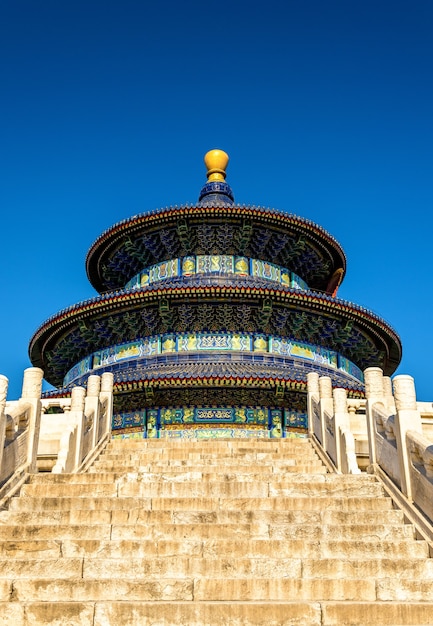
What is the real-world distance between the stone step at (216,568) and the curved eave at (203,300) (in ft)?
54.0

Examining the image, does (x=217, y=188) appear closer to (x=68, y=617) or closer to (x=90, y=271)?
(x=90, y=271)

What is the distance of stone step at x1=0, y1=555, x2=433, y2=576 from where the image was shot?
7.06 m

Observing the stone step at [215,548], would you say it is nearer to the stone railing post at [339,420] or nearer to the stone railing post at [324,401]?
the stone railing post at [339,420]

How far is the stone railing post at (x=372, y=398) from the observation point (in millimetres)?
11148

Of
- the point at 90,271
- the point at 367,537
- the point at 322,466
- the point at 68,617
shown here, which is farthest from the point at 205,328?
the point at 68,617

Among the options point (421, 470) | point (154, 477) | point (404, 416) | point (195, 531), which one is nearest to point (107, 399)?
point (154, 477)

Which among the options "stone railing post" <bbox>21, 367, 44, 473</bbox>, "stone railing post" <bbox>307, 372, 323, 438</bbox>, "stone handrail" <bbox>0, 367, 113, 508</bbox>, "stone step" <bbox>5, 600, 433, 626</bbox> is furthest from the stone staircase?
"stone railing post" <bbox>307, 372, 323, 438</bbox>

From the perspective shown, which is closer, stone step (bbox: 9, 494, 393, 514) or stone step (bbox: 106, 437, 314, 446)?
stone step (bbox: 9, 494, 393, 514)

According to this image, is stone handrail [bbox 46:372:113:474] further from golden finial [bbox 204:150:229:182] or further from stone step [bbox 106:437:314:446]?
golden finial [bbox 204:150:229:182]

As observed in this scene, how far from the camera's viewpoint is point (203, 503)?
9062 mm

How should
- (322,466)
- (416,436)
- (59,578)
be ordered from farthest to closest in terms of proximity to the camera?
(322,466) → (416,436) → (59,578)

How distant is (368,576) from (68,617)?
9.25 feet

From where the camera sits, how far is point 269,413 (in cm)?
2162

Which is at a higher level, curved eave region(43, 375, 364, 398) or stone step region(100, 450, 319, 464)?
curved eave region(43, 375, 364, 398)
